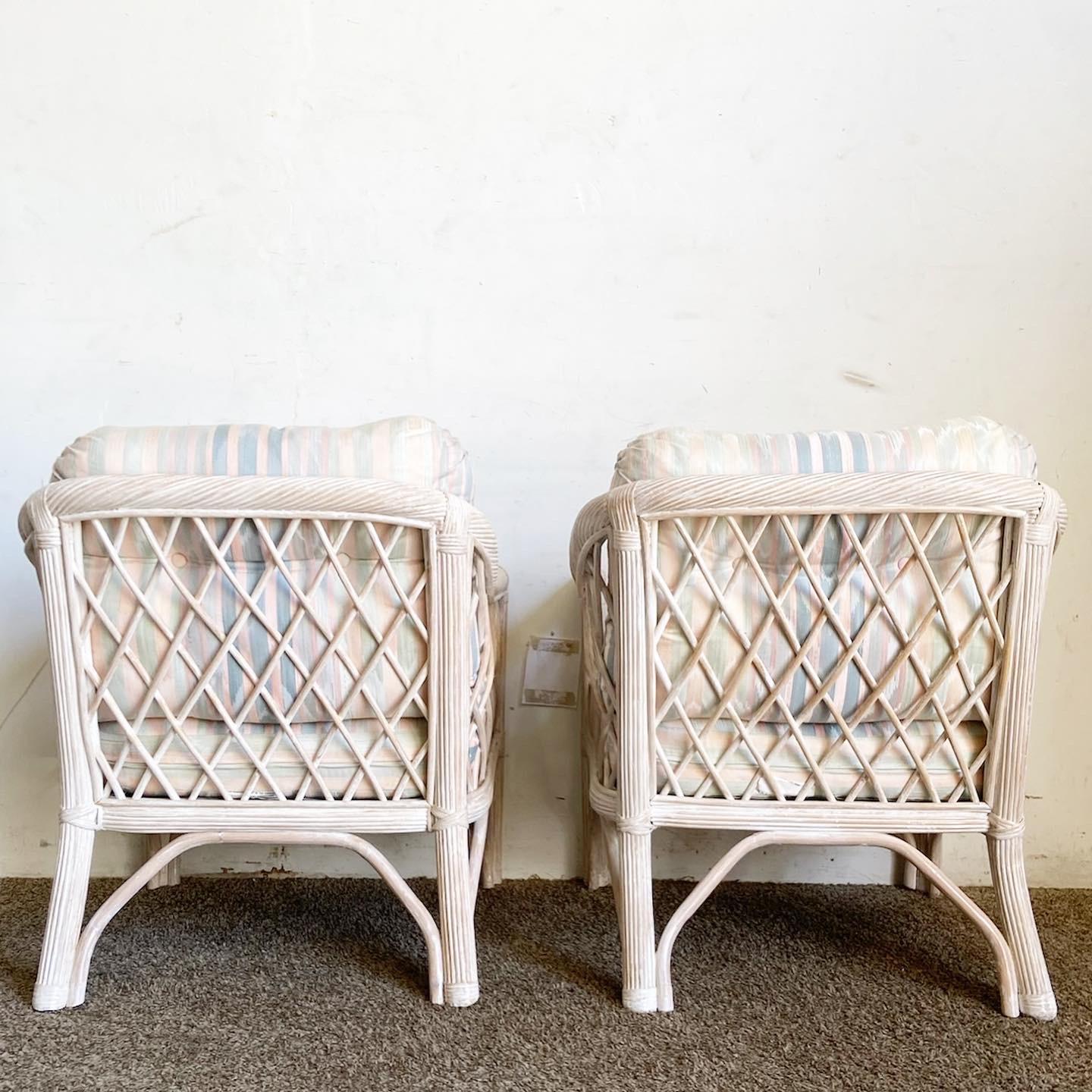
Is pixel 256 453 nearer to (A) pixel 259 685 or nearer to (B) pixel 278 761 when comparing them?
(A) pixel 259 685

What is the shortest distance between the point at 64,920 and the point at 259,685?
0.37m

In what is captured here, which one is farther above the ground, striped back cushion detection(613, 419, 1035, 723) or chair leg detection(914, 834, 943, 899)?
striped back cushion detection(613, 419, 1035, 723)

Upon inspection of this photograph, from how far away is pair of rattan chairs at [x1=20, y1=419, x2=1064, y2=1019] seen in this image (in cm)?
99

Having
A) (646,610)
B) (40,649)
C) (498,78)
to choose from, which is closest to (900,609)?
(646,610)

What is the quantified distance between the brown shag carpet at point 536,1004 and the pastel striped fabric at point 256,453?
64 cm

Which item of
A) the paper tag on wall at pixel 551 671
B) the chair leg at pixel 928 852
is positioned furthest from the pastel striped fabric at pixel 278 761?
the chair leg at pixel 928 852

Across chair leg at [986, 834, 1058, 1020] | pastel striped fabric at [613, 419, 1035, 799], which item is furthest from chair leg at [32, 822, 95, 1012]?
chair leg at [986, 834, 1058, 1020]

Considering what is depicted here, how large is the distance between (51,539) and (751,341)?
3.64 ft

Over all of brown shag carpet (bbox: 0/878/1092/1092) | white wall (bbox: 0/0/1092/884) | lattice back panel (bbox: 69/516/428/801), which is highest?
white wall (bbox: 0/0/1092/884)

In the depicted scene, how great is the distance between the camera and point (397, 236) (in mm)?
1525

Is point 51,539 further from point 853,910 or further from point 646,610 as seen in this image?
point 853,910

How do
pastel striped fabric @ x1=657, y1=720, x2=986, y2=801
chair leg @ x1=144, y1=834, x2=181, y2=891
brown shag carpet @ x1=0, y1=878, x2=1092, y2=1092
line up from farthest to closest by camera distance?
chair leg @ x1=144, y1=834, x2=181, y2=891 → pastel striped fabric @ x1=657, y1=720, x2=986, y2=801 → brown shag carpet @ x1=0, y1=878, x2=1092, y2=1092

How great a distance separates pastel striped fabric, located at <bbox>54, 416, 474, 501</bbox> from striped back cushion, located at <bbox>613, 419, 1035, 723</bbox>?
0.90 feet

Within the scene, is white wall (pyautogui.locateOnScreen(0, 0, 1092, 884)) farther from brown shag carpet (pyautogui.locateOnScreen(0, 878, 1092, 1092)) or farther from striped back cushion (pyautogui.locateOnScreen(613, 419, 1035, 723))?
striped back cushion (pyautogui.locateOnScreen(613, 419, 1035, 723))
